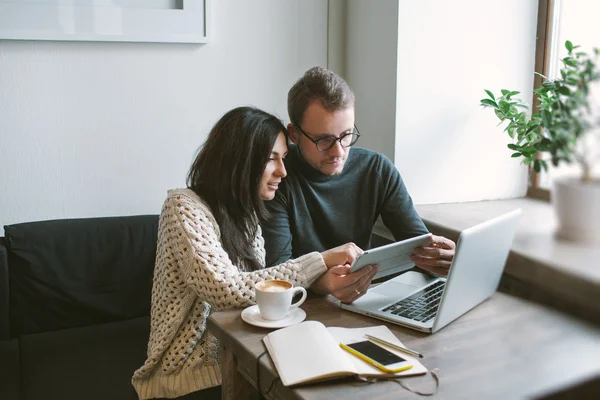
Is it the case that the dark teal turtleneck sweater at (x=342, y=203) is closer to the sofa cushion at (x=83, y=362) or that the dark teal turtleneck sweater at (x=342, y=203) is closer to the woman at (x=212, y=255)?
the woman at (x=212, y=255)

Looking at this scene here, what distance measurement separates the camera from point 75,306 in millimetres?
1712

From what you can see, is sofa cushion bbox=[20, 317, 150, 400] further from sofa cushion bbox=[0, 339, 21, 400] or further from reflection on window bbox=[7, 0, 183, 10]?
reflection on window bbox=[7, 0, 183, 10]

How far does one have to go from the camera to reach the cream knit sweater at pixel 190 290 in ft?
4.15

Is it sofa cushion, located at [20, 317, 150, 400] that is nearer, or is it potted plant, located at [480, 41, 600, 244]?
potted plant, located at [480, 41, 600, 244]

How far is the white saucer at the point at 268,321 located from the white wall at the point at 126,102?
845mm

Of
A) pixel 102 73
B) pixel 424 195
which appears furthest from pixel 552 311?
pixel 102 73

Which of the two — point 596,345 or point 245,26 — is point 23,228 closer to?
point 245,26

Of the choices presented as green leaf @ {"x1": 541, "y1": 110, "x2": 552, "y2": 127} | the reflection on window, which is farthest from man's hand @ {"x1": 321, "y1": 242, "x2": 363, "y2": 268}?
the reflection on window

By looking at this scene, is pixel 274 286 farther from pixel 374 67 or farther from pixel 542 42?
pixel 374 67

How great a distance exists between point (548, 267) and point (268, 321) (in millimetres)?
653

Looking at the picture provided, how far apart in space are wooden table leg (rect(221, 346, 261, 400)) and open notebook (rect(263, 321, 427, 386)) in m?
0.14

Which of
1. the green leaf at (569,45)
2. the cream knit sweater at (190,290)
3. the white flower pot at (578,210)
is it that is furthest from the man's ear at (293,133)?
the white flower pot at (578,210)

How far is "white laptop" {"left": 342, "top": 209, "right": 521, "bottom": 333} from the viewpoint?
3.42 ft

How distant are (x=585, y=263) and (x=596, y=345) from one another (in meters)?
0.08
